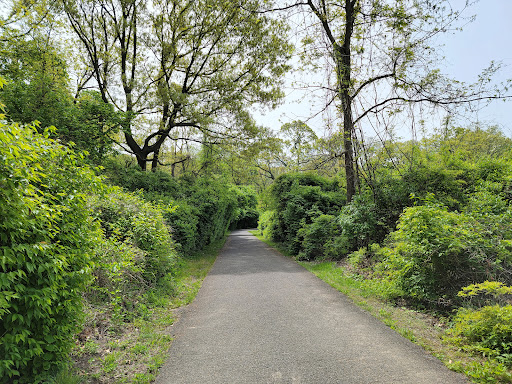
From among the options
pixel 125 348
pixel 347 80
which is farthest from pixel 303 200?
pixel 125 348

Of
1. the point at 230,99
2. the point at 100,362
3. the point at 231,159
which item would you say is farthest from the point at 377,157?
the point at 231,159

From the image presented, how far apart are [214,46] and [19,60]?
388 inches

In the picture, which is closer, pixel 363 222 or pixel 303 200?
pixel 363 222

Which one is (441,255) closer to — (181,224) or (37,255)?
(37,255)

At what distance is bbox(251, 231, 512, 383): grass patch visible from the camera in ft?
11.2

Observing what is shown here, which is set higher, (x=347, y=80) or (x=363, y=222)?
(x=347, y=80)

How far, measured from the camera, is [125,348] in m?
4.20

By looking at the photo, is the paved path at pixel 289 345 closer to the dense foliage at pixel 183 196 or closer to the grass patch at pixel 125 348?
the grass patch at pixel 125 348

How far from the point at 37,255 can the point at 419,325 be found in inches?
217

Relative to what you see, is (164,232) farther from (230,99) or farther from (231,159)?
(231,159)

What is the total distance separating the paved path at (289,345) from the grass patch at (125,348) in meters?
0.21

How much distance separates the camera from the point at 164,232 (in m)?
7.43

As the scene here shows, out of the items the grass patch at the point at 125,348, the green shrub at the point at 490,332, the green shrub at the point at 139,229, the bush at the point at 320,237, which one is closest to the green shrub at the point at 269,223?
the bush at the point at 320,237

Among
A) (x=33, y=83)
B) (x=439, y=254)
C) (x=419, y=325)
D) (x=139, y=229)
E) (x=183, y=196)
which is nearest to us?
(x=419, y=325)
